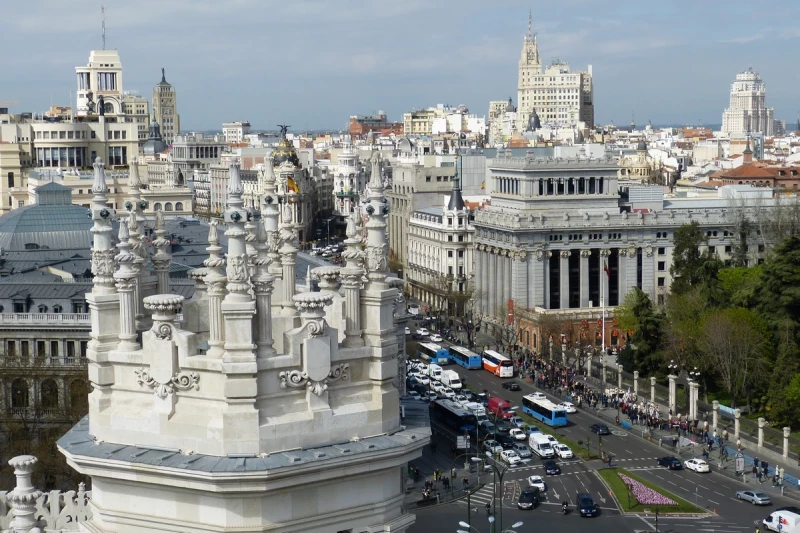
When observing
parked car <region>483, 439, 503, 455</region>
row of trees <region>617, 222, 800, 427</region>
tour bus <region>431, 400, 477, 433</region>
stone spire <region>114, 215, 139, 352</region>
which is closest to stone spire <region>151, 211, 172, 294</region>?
stone spire <region>114, 215, 139, 352</region>

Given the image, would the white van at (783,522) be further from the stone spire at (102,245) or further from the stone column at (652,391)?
the stone spire at (102,245)

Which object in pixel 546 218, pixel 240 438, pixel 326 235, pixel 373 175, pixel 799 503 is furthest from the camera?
pixel 326 235

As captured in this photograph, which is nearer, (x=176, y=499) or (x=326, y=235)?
(x=176, y=499)

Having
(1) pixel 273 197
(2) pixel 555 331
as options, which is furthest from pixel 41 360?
(1) pixel 273 197

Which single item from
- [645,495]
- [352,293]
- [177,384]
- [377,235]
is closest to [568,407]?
[645,495]

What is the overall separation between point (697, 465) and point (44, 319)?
112ft

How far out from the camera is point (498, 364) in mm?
94562

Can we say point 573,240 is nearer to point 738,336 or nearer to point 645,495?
point 738,336

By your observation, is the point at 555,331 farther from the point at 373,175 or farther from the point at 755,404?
the point at 373,175

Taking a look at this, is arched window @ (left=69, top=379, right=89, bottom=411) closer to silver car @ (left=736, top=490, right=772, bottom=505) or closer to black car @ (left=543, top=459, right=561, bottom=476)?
black car @ (left=543, top=459, right=561, bottom=476)

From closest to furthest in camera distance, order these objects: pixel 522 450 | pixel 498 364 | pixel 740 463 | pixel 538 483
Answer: pixel 538 483 → pixel 740 463 → pixel 522 450 → pixel 498 364

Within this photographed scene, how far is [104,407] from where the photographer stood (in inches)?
591

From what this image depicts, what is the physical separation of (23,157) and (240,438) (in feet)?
555

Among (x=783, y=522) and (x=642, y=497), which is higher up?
(x=783, y=522)
